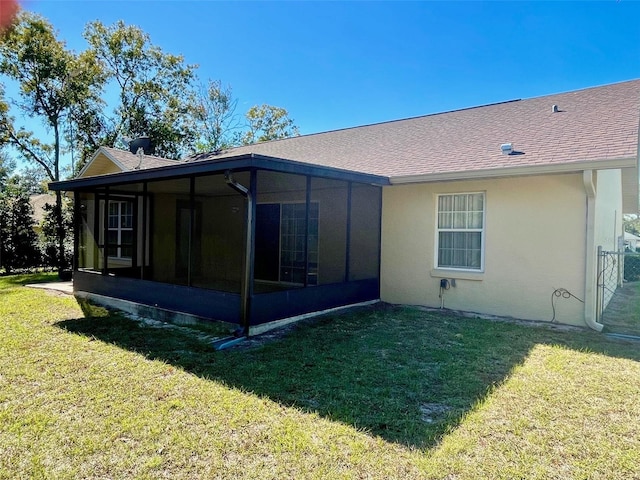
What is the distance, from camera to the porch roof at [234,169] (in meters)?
5.28

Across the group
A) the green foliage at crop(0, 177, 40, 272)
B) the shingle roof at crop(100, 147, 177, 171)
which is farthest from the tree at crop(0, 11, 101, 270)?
the shingle roof at crop(100, 147, 177, 171)

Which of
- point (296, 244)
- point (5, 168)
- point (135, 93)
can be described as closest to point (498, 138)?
point (296, 244)

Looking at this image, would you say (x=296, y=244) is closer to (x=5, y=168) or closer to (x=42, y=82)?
(x=42, y=82)

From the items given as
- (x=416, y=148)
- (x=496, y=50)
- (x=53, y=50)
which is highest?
(x=53, y=50)

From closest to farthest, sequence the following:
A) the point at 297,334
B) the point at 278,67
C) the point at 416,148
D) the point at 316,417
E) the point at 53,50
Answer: the point at 316,417
the point at 297,334
the point at 416,148
the point at 53,50
the point at 278,67

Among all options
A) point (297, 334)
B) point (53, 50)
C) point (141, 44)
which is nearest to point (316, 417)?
point (297, 334)

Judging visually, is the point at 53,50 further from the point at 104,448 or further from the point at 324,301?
the point at 104,448

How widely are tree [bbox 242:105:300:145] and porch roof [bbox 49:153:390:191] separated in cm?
2351

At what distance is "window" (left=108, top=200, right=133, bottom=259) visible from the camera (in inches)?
460

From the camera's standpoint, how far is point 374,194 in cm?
830

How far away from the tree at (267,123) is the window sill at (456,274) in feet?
82.8

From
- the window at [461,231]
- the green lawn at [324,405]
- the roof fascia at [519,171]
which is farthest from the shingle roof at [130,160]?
the window at [461,231]

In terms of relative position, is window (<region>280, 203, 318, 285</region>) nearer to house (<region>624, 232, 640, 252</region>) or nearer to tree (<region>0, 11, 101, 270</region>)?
tree (<region>0, 11, 101, 270</region>)

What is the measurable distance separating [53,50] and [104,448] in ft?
58.0
